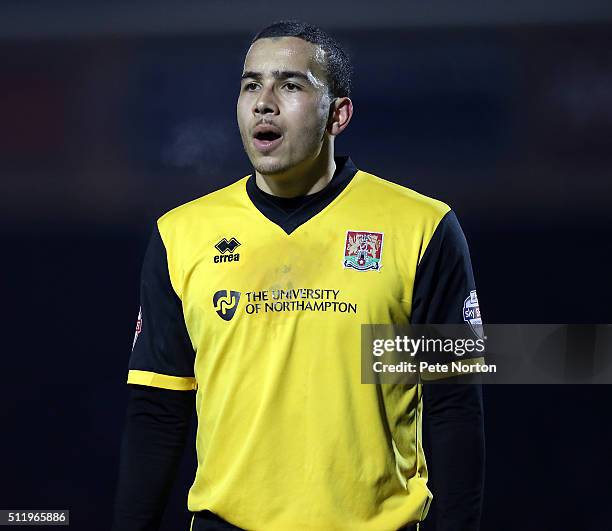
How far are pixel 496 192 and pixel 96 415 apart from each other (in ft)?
3.59

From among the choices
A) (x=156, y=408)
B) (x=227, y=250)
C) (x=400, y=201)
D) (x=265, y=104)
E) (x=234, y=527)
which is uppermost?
(x=265, y=104)

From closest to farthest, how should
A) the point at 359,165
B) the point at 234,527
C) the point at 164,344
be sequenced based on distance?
the point at 234,527 < the point at 164,344 < the point at 359,165

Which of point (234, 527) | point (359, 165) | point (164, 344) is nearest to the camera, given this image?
point (234, 527)

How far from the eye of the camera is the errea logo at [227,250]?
66.1 inches

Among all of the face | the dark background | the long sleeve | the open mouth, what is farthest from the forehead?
the dark background

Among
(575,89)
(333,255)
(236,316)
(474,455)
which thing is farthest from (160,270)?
(575,89)

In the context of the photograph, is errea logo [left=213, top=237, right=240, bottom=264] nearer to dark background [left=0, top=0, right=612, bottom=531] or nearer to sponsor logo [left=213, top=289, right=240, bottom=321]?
sponsor logo [left=213, top=289, right=240, bottom=321]

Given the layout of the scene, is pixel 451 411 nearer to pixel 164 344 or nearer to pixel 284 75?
pixel 164 344

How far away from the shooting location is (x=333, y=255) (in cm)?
165

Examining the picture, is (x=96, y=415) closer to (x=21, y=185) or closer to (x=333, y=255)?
(x=21, y=185)

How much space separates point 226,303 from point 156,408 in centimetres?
22

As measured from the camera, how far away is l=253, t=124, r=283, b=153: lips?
165cm

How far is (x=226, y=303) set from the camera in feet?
5.37

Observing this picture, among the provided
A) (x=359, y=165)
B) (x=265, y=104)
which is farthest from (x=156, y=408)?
(x=359, y=165)
